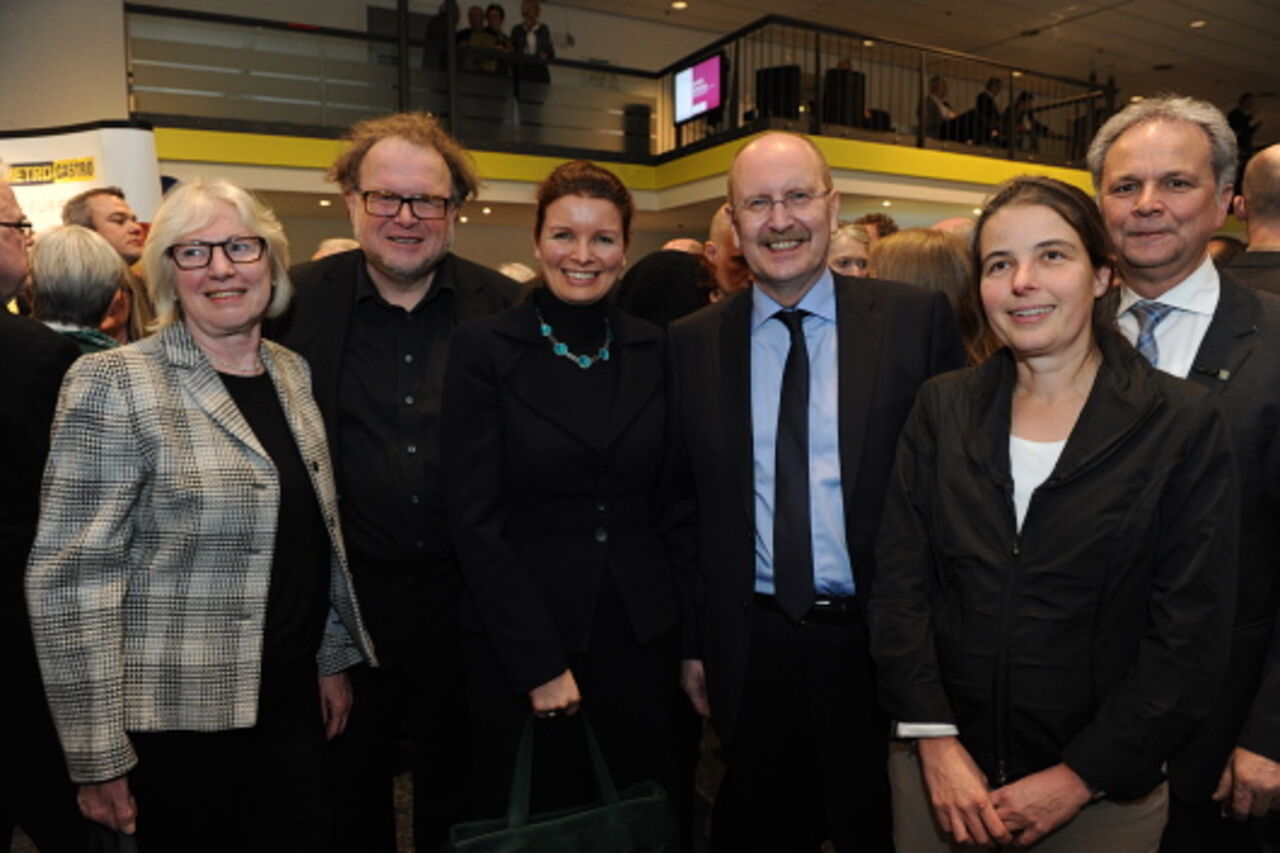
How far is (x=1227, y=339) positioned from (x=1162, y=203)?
33cm

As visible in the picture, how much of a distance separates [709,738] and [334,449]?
2.36 meters

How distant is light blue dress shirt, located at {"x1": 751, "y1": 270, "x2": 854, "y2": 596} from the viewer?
6.48ft

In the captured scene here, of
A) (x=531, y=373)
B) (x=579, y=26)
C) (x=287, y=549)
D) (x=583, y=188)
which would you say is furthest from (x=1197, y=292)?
(x=579, y=26)

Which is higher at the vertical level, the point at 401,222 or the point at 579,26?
the point at 579,26

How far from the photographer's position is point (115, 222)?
14.2 feet

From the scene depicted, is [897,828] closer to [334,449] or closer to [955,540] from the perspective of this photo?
[955,540]

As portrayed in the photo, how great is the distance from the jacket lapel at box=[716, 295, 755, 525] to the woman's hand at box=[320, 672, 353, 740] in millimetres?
1080

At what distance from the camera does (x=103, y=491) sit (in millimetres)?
1691

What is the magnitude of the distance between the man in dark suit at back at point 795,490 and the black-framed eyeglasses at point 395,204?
2.54 ft

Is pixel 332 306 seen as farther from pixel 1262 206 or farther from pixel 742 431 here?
pixel 1262 206

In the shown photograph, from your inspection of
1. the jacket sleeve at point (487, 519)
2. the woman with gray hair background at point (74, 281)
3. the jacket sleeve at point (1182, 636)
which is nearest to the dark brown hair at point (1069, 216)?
the jacket sleeve at point (1182, 636)

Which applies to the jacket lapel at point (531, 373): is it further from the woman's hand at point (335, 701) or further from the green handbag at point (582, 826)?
the woman's hand at point (335, 701)

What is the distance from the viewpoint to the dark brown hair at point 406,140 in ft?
7.66

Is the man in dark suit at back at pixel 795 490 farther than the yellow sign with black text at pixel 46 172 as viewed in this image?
No
